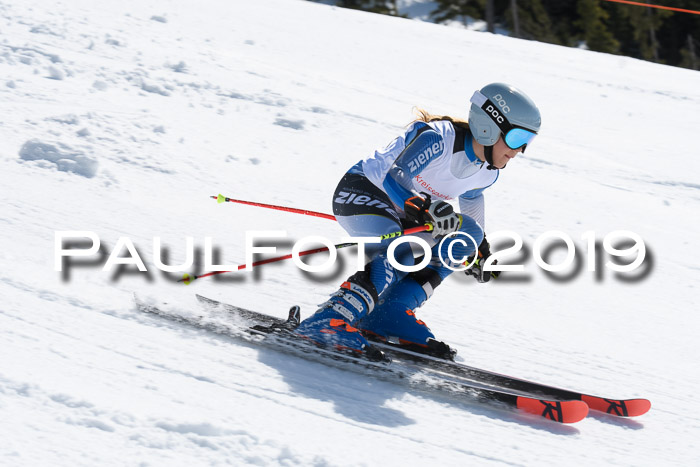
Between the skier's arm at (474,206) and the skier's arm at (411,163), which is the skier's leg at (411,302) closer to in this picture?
the skier's arm at (474,206)

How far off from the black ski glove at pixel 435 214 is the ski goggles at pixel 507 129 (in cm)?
43

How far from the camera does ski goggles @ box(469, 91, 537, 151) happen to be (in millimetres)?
3389

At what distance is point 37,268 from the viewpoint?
3838 millimetres

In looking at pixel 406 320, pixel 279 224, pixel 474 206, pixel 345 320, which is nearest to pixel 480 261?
pixel 474 206

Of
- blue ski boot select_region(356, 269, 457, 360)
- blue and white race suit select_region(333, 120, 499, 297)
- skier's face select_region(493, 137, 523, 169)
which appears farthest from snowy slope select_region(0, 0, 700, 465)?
skier's face select_region(493, 137, 523, 169)

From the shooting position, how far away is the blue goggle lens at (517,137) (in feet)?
11.1

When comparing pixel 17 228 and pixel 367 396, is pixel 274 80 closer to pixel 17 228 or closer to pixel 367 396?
pixel 17 228

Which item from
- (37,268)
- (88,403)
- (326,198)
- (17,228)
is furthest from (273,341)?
(326,198)

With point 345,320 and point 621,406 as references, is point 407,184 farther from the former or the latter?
point 621,406

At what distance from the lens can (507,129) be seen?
339 centimetres

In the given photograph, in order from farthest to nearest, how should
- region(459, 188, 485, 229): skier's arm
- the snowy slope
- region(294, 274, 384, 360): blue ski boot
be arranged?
region(459, 188, 485, 229): skier's arm → region(294, 274, 384, 360): blue ski boot → the snowy slope

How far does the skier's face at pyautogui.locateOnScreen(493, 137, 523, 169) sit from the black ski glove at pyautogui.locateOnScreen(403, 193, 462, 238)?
0.36 meters

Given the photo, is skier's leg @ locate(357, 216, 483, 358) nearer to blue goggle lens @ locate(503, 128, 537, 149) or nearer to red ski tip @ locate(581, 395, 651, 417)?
blue goggle lens @ locate(503, 128, 537, 149)

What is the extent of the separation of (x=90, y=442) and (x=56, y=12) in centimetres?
773
